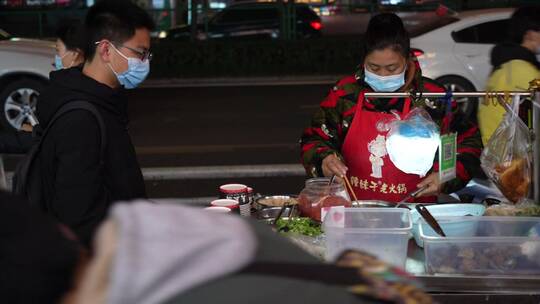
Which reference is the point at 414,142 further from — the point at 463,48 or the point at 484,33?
the point at 484,33

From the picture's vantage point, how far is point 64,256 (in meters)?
1.33

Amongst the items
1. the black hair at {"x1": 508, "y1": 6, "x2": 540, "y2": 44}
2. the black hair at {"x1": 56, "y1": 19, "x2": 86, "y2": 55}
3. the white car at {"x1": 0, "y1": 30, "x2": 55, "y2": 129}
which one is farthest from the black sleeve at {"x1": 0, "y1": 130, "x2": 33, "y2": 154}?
the white car at {"x1": 0, "y1": 30, "x2": 55, "y2": 129}

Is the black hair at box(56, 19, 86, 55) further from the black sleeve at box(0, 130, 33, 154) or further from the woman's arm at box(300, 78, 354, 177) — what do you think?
the woman's arm at box(300, 78, 354, 177)

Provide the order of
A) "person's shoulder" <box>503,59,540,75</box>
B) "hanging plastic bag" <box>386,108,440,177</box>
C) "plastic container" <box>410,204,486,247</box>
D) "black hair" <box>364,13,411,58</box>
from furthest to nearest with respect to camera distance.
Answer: "person's shoulder" <box>503,59,540,75</box> → "black hair" <box>364,13,411,58</box> → "hanging plastic bag" <box>386,108,440,177</box> → "plastic container" <box>410,204,486,247</box>

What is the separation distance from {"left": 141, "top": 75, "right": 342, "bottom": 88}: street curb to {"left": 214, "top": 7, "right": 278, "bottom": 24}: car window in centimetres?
282

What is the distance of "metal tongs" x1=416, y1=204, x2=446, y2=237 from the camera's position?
3.08m

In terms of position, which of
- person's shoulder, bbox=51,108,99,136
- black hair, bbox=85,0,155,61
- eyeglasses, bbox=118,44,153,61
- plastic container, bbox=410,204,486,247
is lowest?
plastic container, bbox=410,204,486,247

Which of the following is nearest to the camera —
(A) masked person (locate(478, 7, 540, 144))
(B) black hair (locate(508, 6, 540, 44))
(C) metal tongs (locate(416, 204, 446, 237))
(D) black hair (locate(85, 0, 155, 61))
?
(C) metal tongs (locate(416, 204, 446, 237))

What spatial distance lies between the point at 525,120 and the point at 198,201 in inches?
171

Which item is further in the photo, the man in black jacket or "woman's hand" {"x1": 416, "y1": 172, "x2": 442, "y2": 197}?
"woman's hand" {"x1": 416, "y1": 172, "x2": 442, "y2": 197}

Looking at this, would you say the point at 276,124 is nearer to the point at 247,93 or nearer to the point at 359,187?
the point at 247,93

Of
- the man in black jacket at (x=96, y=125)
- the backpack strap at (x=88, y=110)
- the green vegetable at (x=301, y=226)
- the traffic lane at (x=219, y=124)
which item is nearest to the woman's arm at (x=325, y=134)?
the green vegetable at (x=301, y=226)

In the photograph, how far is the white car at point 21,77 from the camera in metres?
11.1

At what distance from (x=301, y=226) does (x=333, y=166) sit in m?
0.48
